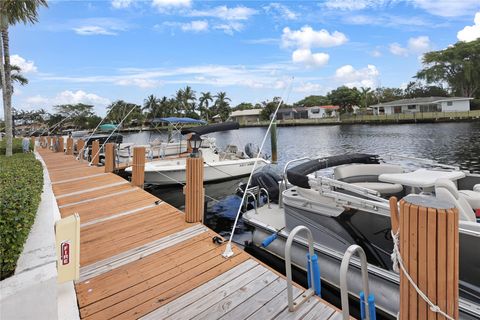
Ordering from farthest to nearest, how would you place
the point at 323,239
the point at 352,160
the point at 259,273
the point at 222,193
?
the point at 222,193, the point at 352,160, the point at 323,239, the point at 259,273

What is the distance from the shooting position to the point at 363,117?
5741 centimetres

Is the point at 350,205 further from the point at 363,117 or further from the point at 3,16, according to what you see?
the point at 363,117

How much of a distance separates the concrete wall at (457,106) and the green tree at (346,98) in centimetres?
1814

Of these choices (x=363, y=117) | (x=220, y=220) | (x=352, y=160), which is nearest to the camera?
(x=352, y=160)

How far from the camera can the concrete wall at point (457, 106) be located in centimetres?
5031

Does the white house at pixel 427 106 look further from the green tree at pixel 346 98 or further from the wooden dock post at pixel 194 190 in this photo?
the wooden dock post at pixel 194 190

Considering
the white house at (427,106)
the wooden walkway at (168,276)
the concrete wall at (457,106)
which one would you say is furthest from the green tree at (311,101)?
the wooden walkway at (168,276)

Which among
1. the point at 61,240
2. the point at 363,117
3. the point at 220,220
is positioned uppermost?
the point at 363,117

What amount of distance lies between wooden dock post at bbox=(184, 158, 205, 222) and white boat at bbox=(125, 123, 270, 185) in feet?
13.2

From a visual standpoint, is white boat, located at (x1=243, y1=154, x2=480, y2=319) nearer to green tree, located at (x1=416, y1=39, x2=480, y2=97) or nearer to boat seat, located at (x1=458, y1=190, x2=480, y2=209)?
boat seat, located at (x1=458, y1=190, x2=480, y2=209)

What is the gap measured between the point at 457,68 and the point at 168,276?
72.8m

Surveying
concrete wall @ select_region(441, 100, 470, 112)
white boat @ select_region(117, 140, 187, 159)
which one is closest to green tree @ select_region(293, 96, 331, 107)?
concrete wall @ select_region(441, 100, 470, 112)

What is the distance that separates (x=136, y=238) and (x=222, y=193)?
679cm

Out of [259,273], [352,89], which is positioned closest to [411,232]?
[259,273]
